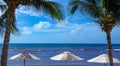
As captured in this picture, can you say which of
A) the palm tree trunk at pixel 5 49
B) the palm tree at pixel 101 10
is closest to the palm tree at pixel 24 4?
the palm tree trunk at pixel 5 49

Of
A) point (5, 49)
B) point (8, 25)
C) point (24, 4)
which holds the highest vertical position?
point (24, 4)

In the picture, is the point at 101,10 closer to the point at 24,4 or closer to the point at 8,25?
the point at 24,4

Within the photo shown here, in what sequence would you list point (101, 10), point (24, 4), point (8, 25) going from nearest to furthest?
point (8, 25) → point (24, 4) → point (101, 10)

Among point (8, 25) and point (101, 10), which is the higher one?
point (101, 10)

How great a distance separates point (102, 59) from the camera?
699 inches

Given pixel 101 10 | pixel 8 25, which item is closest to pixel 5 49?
pixel 8 25

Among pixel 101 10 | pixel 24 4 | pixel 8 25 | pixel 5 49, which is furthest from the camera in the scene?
pixel 101 10

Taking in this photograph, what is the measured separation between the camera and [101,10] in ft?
56.1

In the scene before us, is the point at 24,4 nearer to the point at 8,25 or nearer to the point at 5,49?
the point at 8,25

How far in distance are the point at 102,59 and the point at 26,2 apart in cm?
635

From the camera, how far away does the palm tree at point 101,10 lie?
1627cm

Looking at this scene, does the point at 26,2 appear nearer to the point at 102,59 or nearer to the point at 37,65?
the point at 102,59

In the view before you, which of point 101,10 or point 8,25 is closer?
point 8,25

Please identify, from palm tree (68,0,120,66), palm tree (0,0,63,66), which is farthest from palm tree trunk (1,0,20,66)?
palm tree (68,0,120,66)
